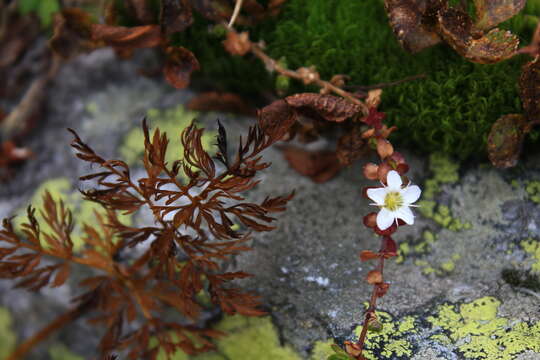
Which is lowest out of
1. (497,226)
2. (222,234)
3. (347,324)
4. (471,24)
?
(347,324)

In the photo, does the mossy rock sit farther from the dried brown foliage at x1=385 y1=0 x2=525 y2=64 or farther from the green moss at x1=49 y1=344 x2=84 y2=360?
the green moss at x1=49 y1=344 x2=84 y2=360

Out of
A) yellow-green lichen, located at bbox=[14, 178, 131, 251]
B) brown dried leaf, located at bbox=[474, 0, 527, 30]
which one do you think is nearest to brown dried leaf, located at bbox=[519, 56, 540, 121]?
brown dried leaf, located at bbox=[474, 0, 527, 30]

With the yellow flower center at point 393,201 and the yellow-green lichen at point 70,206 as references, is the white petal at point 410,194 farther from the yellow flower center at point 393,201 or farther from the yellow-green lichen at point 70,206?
the yellow-green lichen at point 70,206

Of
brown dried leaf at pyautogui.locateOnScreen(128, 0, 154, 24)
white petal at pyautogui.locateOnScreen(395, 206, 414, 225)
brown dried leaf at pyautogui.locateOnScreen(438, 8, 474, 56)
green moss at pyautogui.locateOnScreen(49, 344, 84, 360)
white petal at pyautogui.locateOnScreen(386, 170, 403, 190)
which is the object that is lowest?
green moss at pyautogui.locateOnScreen(49, 344, 84, 360)

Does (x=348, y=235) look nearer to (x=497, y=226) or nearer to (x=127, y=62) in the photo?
(x=497, y=226)

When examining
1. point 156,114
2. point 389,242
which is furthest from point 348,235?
point 156,114

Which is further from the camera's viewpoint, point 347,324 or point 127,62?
point 127,62

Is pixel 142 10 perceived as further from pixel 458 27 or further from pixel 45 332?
pixel 45 332
